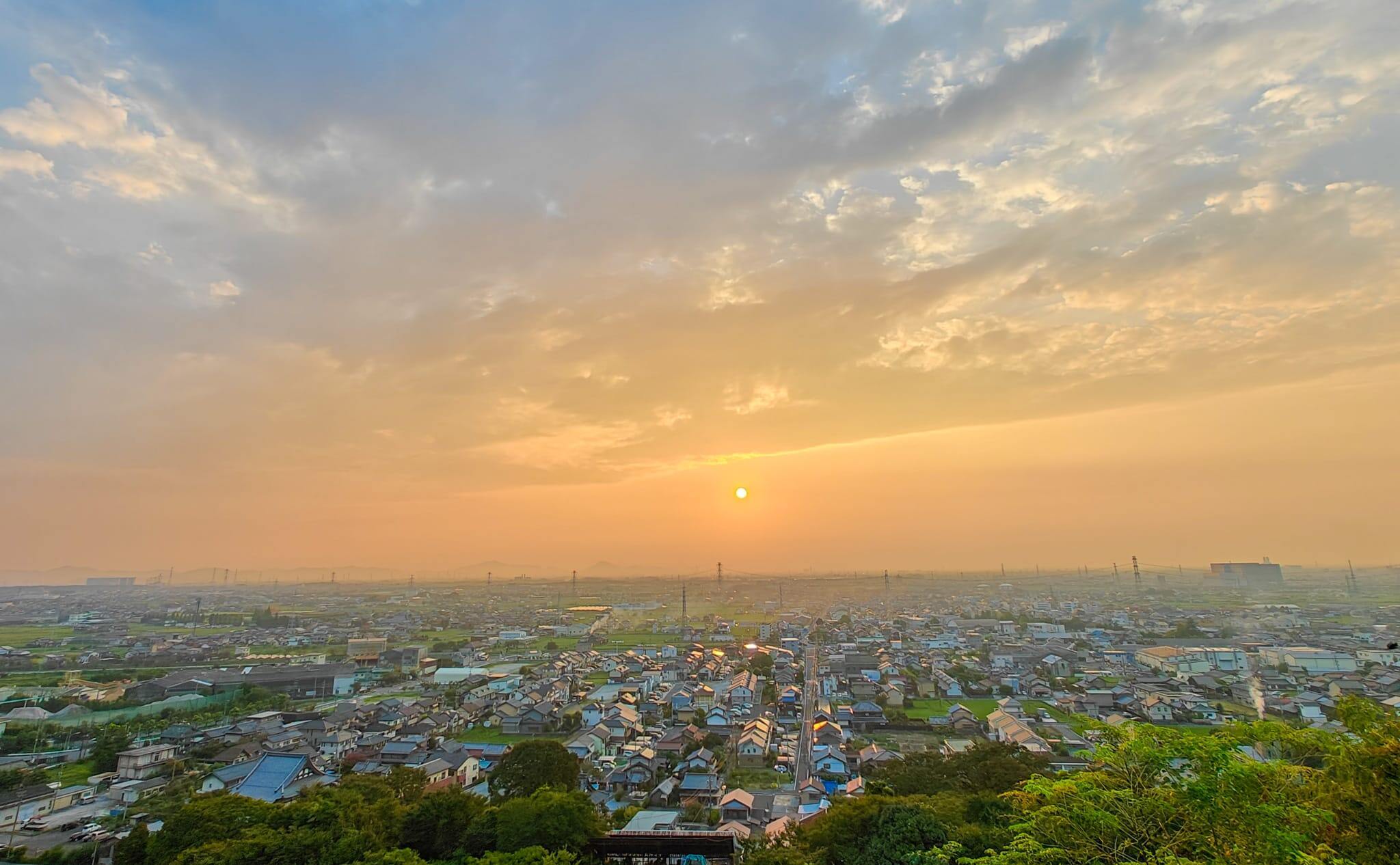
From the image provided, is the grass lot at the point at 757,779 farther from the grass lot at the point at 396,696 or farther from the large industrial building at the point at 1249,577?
the large industrial building at the point at 1249,577

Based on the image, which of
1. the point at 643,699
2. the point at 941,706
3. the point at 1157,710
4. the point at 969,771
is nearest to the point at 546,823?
the point at 969,771

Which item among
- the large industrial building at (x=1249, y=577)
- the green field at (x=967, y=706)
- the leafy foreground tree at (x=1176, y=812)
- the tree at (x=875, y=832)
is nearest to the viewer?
the leafy foreground tree at (x=1176, y=812)

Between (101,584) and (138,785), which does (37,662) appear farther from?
(101,584)

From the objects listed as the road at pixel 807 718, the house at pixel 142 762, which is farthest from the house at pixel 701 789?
the house at pixel 142 762

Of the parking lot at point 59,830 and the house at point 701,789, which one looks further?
the house at point 701,789

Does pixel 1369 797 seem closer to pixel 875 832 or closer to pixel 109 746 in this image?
pixel 875 832

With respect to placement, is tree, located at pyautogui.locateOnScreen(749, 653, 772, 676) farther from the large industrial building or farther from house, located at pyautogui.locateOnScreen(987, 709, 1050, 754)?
the large industrial building

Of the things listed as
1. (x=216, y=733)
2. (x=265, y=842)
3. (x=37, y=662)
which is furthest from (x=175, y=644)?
(x=265, y=842)
